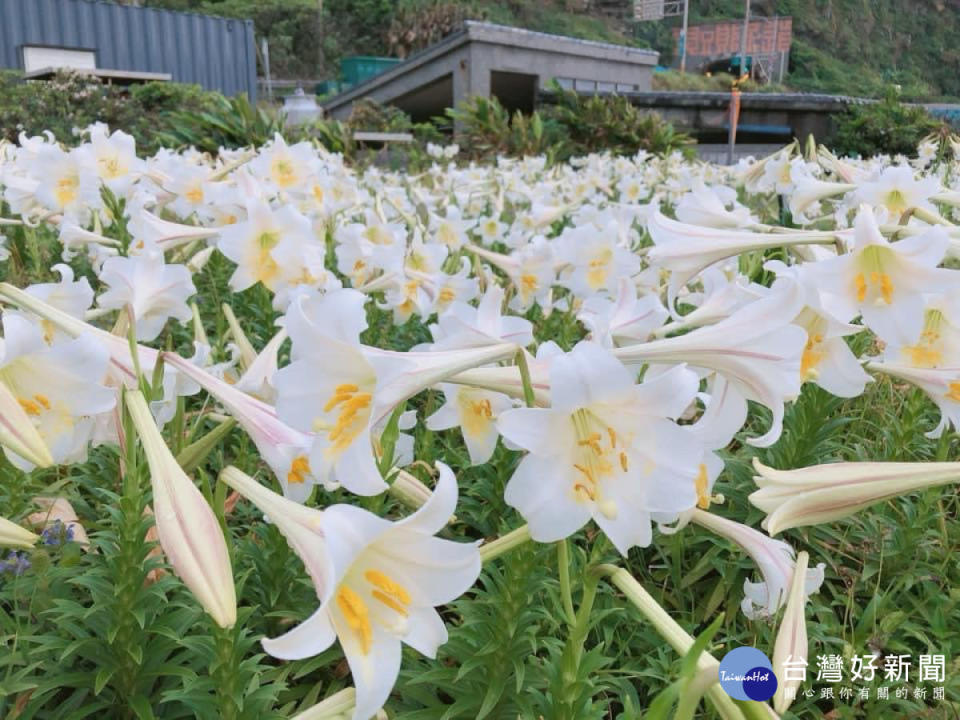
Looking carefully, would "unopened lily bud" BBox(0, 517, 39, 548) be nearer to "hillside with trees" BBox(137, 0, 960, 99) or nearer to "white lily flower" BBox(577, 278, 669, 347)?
"white lily flower" BBox(577, 278, 669, 347)

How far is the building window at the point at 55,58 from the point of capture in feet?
67.1

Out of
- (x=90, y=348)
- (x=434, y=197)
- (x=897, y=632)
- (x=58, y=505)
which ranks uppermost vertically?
(x=90, y=348)

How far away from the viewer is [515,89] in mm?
19391

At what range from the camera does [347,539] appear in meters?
0.79

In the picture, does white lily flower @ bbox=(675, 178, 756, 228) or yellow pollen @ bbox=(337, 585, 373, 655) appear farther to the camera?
white lily flower @ bbox=(675, 178, 756, 228)

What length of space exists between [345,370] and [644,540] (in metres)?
0.41

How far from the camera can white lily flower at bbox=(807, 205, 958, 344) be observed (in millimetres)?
1252

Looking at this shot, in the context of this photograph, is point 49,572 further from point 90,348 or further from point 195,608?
point 90,348

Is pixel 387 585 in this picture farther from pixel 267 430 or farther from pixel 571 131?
pixel 571 131

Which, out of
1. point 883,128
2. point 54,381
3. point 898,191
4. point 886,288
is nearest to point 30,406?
point 54,381

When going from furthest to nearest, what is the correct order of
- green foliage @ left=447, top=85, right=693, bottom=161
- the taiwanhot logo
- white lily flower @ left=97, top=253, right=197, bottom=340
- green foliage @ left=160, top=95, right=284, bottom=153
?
1. green foliage @ left=447, top=85, right=693, bottom=161
2. green foliage @ left=160, top=95, right=284, bottom=153
3. white lily flower @ left=97, top=253, right=197, bottom=340
4. the taiwanhot logo

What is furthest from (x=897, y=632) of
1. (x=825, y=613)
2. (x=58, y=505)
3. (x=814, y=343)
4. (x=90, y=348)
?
(x=58, y=505)

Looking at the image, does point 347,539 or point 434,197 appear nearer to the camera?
point 347,539

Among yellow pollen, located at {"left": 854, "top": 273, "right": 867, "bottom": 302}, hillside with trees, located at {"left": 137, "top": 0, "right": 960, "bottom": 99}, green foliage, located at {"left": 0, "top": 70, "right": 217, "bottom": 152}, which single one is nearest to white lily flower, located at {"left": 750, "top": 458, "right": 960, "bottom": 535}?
yellow pollen, located at {"left": 854, "top": 273, "right": 867, "bottom": 302}
